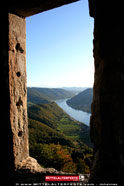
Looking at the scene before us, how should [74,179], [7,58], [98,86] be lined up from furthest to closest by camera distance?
[7,58] < [74,179] < [98,86]

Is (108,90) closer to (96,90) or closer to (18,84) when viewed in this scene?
(96,90)

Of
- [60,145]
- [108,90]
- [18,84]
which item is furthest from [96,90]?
[60,145]

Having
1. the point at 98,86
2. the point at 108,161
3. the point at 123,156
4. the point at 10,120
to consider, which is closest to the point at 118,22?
the point at 98,86

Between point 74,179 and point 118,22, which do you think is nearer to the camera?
point 118,22

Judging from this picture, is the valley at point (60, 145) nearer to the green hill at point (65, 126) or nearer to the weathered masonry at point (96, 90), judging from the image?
the green hill at point (65, 126)

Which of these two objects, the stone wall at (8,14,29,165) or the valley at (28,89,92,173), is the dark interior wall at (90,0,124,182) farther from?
the valley at (28,89,92,173)

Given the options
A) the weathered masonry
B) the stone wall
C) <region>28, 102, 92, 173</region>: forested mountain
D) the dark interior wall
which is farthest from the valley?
the dark interior wall

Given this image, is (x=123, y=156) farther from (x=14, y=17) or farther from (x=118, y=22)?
(x=14, y=17)
